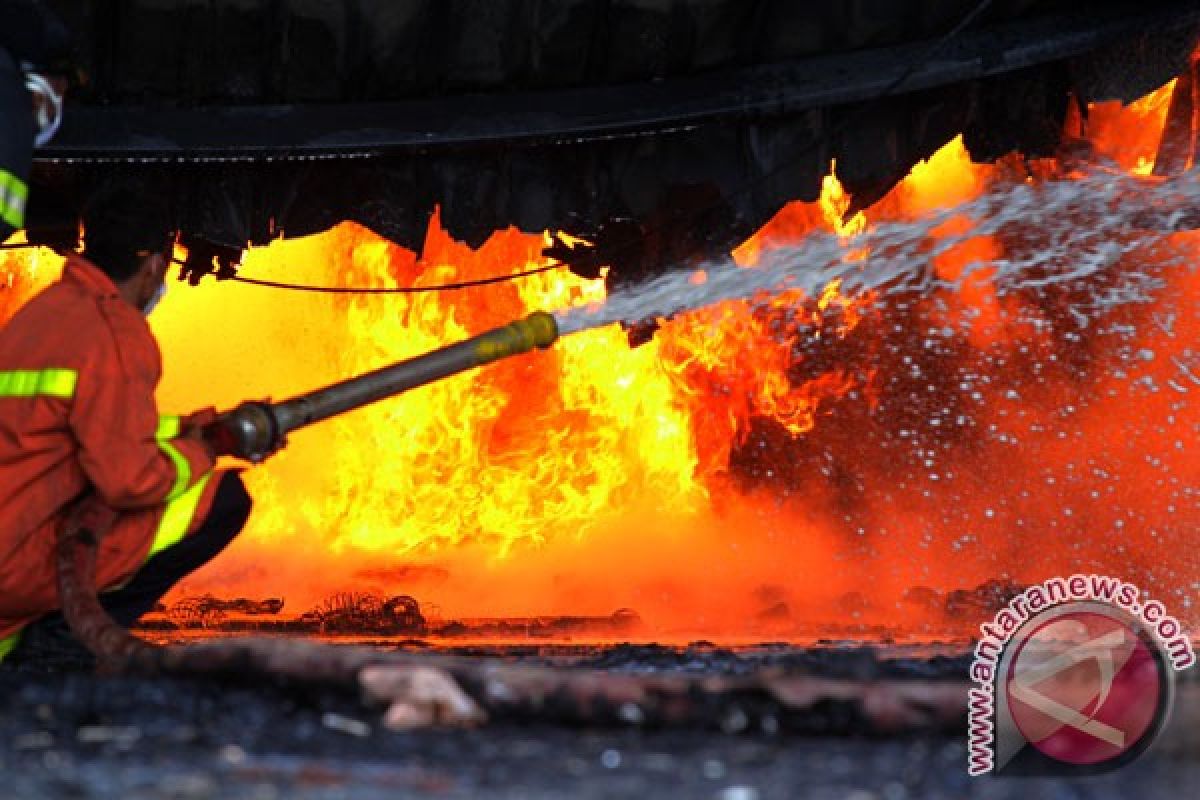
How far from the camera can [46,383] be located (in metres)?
→ 3.39

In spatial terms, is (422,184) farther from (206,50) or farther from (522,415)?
(522,415)

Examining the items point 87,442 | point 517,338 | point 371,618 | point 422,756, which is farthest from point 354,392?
point 371,618

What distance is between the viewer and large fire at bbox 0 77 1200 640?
297 inches

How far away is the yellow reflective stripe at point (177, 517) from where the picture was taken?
12.3ft

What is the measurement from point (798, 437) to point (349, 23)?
4055 millimetres

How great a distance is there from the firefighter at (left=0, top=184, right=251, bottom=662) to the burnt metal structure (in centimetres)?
145

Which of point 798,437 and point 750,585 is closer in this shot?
point 750,585

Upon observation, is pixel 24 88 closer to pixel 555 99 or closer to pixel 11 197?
pixel 11 197

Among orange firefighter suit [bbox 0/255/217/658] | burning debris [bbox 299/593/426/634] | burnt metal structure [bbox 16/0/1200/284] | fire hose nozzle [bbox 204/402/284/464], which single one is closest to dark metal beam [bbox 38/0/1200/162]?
burnt metal structure [bbox 16/0/1200/284]

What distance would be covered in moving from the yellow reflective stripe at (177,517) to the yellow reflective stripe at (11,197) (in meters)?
0.80

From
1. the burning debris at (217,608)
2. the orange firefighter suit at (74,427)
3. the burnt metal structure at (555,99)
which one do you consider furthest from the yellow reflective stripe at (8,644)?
the burning debris at (217,608)

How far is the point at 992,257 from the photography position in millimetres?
7574

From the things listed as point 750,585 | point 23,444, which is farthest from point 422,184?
point 750,585

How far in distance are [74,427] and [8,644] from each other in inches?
30.2
